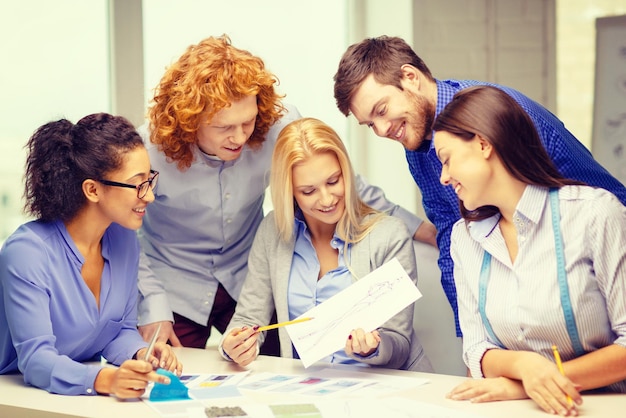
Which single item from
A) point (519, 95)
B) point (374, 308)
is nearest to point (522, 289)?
point (374, 308)

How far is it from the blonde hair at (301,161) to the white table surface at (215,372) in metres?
0.45

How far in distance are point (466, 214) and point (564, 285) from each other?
0.32 m

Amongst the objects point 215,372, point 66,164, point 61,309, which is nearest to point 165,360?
point 215,372

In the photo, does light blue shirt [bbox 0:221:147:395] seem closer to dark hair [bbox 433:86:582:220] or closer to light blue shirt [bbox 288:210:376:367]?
light blue shirt [bbox 288:210:376:367]

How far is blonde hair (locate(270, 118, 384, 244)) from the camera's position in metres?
2.41

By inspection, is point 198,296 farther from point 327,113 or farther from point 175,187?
point 327,113

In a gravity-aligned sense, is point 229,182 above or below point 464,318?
above

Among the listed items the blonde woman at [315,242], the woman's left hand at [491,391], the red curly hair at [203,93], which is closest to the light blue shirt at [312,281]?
the blonde woman at [315,242]

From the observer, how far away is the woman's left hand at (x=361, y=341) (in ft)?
6.59

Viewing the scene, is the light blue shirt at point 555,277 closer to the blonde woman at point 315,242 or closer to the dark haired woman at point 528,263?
the dark haired woman at point 528,263

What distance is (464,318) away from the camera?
1.97 metres

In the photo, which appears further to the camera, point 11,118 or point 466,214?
point 11,118

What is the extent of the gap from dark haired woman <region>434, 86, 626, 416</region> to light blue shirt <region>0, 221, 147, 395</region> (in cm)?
93

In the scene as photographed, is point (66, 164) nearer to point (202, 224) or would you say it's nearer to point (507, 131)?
point (202, 224)
